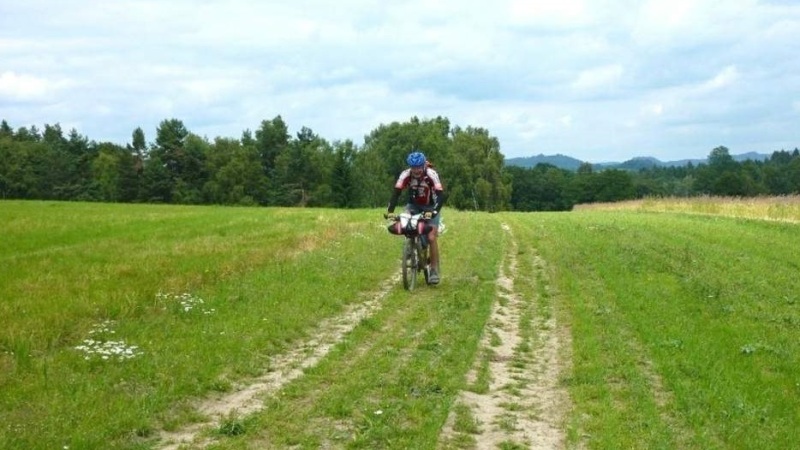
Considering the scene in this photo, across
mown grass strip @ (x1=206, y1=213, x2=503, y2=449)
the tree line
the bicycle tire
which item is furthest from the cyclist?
the tree line

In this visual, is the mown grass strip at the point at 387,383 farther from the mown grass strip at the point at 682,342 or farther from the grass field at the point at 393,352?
the mown grass strip at the point at 682,342

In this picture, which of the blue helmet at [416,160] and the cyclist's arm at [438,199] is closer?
the blue helmet at [416,160]

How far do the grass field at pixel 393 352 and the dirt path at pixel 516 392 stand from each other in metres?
0.03

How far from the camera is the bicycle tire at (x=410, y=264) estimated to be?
13836mm

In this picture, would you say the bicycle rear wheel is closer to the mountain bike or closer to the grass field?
the mountain bike

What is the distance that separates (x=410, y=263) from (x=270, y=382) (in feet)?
21.2

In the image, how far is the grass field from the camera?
643 centimetres

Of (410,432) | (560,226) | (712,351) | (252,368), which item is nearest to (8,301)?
(252,368)

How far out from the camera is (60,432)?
604 centimetres

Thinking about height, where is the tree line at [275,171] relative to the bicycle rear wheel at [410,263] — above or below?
above

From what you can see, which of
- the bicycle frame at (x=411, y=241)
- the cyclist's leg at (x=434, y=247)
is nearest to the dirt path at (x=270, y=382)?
the bicycle frame at (x=411, y=241)

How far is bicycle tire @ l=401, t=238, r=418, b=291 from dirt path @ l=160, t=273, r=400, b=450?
2.06 meters

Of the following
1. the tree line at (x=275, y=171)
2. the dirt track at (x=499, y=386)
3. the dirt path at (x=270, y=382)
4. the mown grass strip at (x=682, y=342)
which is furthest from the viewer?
the tree line at (x=275, y=171)

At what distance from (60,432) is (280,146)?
12974 centimetres
